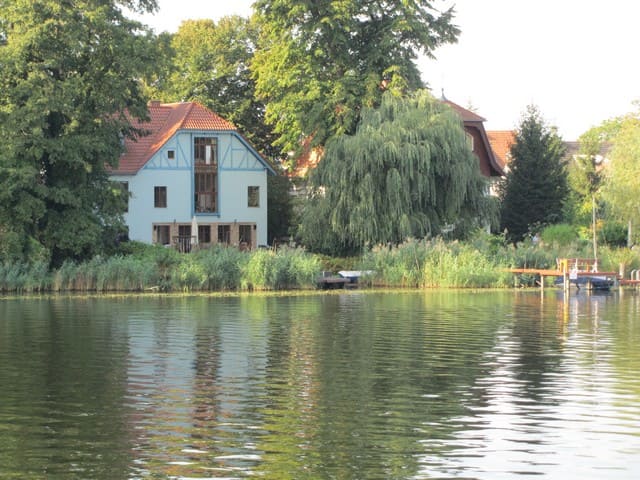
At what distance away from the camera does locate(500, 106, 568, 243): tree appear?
66000 millimetres

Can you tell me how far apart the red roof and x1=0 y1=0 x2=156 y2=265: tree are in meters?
16.1

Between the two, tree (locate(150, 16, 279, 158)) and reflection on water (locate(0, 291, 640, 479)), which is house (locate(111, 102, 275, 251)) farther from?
reflection on water (locate(0, 291, 640, 479))

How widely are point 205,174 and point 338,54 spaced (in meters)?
13.0

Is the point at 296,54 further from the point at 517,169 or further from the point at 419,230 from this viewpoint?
the point at 517,169

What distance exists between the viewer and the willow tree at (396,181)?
164 feet

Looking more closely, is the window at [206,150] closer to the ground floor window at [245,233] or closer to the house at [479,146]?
Answer: the ground floor window at [245,233]

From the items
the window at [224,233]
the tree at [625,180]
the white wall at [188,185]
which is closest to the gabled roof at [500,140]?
the white wall at [188,185]

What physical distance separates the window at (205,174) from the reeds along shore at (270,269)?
1740 cm

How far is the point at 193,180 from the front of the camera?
214 ft

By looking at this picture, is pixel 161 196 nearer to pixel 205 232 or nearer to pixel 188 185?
pixel 188 185

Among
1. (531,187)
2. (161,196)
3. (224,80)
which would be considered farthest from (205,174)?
(531,187)

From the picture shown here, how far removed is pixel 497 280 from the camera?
45.6 metres

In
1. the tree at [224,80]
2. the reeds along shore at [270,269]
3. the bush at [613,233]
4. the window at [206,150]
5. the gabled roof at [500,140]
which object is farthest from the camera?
the gabled roof at [500,140]

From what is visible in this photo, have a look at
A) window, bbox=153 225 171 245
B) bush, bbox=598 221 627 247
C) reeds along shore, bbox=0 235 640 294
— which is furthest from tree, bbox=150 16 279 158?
reeds along shore, bbox=0 235 640 294
